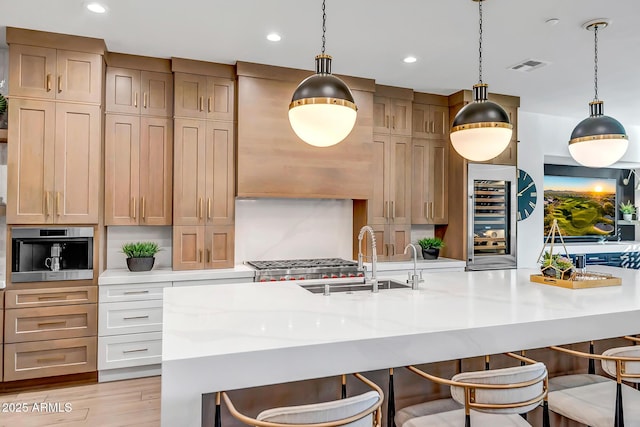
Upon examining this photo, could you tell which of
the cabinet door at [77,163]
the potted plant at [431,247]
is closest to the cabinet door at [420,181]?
the potted plant at [431,247]

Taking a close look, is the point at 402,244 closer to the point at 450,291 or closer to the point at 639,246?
the point at 450,291

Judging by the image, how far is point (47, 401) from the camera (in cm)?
324

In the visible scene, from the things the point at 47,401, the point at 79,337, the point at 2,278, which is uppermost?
the point at 2,278

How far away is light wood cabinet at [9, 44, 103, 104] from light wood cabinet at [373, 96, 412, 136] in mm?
2677

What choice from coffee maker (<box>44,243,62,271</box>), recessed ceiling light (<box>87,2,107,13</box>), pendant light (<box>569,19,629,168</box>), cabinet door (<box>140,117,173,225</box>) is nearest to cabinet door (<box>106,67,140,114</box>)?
cabinet door (<box>140,117,173,225</box>)

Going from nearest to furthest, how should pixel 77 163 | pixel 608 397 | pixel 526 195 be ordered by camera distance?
pixel 608 397
pixel 77 163
pixel 526 195

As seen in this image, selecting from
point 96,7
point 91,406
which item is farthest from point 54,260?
point 96,7

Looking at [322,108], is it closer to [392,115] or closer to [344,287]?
[344,287]

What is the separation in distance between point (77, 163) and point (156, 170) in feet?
2.16

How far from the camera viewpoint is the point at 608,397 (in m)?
2.02

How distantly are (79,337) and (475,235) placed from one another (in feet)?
13.1

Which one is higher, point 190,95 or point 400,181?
point 190,95

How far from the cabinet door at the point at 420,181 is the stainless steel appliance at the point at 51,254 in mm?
3301

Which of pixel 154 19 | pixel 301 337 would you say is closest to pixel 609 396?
pixel 301 337
